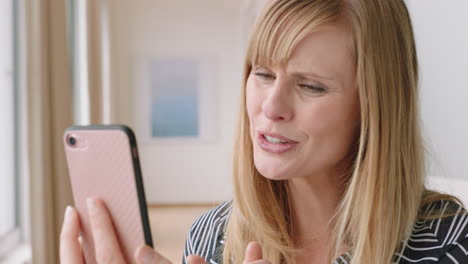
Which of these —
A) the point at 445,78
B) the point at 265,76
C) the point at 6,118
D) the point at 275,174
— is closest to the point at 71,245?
the point at 275,174

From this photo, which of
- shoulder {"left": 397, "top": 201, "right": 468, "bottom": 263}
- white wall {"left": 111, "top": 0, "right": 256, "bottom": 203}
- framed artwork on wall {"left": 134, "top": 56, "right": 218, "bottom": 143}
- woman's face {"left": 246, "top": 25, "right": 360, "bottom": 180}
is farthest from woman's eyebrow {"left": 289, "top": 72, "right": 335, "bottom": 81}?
framed artwork on wall {"left": 134, "top": 56, "right": 218, "bottom": 143}

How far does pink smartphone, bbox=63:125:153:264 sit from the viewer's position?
93 cm

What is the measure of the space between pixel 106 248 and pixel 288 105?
1.50ft

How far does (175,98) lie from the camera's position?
881 cm

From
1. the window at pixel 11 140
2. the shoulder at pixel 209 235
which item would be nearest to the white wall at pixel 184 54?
the window at pixel 11 140

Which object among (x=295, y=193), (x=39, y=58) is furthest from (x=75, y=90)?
(x=295, y=193)

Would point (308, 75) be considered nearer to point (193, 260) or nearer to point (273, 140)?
point (273, 140)

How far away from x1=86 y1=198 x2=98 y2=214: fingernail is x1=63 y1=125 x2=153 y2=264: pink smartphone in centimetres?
1

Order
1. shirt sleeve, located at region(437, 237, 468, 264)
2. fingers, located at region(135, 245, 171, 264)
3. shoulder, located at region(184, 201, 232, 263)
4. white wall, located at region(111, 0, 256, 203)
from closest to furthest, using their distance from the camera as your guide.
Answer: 1. fingers, located at region(135, 245, 171, 264)
2. shirt sleeve, located at region(437, 237, 468, 264)
3. shoulder, located at region(184, 201, 232, 263)
4. white wall, located at region(111, 0, 256, 203)

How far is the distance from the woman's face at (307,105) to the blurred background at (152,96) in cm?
50

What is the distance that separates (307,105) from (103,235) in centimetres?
47

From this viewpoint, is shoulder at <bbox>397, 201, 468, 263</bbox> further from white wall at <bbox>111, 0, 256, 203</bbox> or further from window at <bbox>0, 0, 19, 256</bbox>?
white wall at <bbox>111, 0, 256, 203</bbox>

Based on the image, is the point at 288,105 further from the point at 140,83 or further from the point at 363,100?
the point at 140,83

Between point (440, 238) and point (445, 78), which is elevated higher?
point (445, 78)
